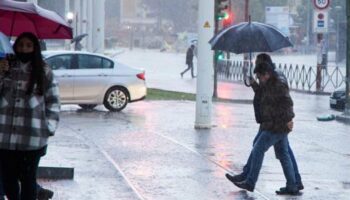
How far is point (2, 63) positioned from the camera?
7676mm

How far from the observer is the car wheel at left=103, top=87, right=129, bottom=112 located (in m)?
22.3

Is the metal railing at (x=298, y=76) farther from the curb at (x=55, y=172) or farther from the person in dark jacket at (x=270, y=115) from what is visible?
the person in dark jacket at (x=270, y=115)

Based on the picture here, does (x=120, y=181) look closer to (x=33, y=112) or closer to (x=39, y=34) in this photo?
(x=39, y=34)

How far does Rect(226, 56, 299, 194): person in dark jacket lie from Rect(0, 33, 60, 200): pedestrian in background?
3.34 meters

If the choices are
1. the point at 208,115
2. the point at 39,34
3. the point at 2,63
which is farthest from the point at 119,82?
the point at 2,63

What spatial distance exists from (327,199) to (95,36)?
28.0 m

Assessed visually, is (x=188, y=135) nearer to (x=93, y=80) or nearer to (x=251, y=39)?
(x=251, y=39)

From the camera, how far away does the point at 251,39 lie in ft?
41.8

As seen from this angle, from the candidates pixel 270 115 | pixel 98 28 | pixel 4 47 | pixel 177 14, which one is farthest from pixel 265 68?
pixel 177 14

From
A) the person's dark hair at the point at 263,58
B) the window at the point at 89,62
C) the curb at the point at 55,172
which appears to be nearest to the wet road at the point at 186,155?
the curb at the point at 55,172

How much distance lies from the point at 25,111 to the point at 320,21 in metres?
26.8

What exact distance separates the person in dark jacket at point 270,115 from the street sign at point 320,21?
22739 millimetres

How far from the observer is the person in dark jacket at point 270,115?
33.6 feet

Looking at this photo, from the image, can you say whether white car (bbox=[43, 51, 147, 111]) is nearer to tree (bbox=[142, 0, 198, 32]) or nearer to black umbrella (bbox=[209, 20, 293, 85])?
black umbrella (bbox=[209, 20, 293, 85])
